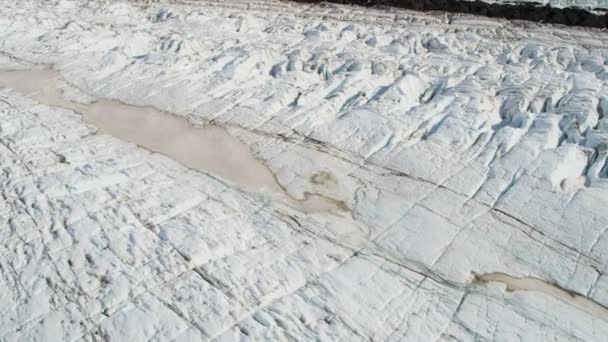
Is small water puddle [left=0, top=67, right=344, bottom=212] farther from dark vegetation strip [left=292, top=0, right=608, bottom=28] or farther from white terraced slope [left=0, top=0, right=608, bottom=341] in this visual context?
dark vegetation strip [left=292, top=0, right=608, bottom=28]

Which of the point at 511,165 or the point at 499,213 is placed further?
the point at 511,165

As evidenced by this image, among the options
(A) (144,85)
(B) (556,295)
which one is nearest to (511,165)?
(B) (556,295)

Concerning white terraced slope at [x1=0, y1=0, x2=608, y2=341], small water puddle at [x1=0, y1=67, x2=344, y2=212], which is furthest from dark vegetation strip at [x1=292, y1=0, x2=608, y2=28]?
small water puddle at [x1=0, y1=67, x2=344, y2=212]

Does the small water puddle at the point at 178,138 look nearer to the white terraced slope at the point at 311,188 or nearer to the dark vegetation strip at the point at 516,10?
the white terraced slope at the point at 311,188

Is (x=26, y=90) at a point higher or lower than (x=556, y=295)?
higher

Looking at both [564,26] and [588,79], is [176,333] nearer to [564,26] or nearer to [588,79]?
[588,79]

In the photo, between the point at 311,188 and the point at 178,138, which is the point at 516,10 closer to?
the point at 311,188

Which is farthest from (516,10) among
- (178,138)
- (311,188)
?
(178,138)

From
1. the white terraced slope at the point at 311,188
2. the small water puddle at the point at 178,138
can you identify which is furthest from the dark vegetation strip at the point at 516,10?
the small water puddle at the point at 178,138
